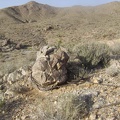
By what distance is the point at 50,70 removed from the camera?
18.9 ft

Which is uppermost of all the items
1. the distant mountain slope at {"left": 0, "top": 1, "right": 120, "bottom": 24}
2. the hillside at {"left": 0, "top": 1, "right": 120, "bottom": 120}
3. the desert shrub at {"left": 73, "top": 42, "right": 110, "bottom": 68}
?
the desert shrub at {"left": 73, "top": 42, "right": 110, "bottom": 68}

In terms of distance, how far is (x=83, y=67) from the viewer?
257 inches

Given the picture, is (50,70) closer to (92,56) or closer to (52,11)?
(92,56)

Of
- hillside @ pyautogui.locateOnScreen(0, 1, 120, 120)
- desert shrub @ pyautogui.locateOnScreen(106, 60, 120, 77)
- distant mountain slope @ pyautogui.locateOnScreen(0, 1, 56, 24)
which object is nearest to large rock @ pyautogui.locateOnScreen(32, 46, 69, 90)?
hillside @ pyautogui.locateOnScreen(0, 1, 120, 120)

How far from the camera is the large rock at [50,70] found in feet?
18.7

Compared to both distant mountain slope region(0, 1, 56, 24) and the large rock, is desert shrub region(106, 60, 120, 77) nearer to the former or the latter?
the large rock

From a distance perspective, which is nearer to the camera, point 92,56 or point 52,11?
point 92,56

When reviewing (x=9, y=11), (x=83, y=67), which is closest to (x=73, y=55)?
(x=83, y=67)

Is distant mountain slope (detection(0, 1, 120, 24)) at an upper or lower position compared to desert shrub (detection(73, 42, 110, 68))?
lower

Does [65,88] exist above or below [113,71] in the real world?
below

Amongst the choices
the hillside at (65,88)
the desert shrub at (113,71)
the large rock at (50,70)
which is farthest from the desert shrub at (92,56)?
the large rock at (50,70)

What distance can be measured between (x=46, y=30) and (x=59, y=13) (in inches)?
1523

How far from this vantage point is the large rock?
225 inches

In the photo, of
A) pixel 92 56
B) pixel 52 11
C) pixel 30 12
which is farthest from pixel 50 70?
pixel 52 11
